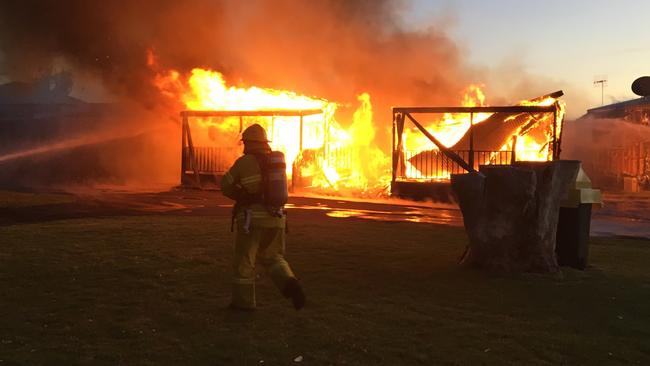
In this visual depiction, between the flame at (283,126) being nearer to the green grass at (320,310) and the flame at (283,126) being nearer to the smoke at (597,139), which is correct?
the smoke at (597,139)

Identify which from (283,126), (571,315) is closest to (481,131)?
(283,126)

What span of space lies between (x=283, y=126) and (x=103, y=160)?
14188mm

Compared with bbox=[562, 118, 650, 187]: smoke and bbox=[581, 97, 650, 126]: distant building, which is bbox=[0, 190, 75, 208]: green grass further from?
bbox=[581, 97, 650, 126]: distant building

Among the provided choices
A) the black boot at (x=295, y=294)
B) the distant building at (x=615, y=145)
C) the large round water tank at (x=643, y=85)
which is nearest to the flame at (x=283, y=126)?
the distant building at (x=615, y=145)

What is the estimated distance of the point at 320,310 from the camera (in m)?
4.97

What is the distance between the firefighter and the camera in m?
4.88

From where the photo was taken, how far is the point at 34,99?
39469mm

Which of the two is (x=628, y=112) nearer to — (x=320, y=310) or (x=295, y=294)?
(x=320, y=310)

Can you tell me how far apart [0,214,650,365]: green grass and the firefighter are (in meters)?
0.24

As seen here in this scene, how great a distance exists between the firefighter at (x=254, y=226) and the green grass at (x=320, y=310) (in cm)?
24

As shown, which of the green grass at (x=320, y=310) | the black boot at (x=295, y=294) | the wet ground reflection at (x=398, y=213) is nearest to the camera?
the green grass at (x=320, y=310)

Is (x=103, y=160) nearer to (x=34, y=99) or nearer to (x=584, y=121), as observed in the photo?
(x=34, y=99)

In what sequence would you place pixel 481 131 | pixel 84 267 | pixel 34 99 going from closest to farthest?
pixel 84 267, pixel 481 131, pixel 34 99

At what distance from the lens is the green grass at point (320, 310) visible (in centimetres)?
389
